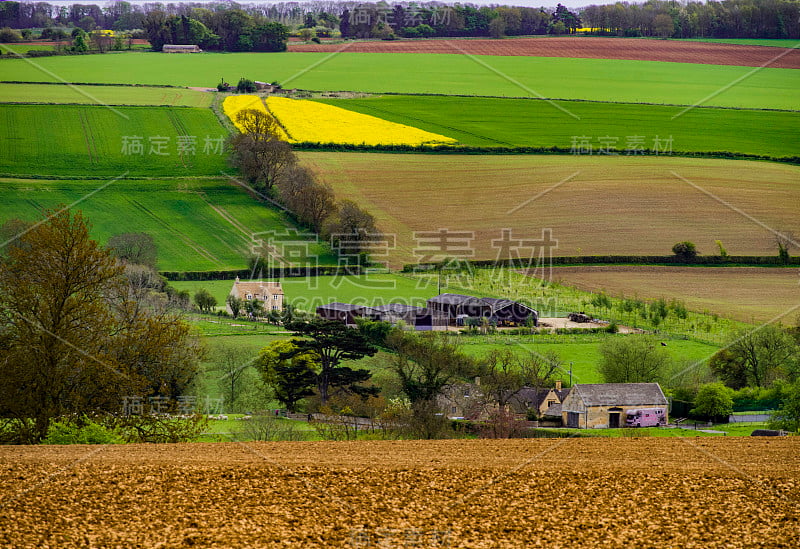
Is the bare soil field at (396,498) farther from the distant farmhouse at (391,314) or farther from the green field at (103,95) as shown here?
the green field at (103,95)

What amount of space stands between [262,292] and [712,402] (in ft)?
58.6

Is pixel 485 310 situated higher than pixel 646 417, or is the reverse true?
pixel 485 310

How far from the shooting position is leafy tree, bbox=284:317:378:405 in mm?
25719

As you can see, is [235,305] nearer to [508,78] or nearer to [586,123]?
[586,123]

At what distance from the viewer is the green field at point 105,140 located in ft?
152

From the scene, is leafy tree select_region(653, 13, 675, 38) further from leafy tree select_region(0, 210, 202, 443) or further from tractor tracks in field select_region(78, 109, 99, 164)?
leafy tree select_region(0, 210, 202, 443)

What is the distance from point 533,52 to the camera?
67875mm

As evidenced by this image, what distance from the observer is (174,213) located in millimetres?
42875

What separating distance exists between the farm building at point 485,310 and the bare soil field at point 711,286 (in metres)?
4.17

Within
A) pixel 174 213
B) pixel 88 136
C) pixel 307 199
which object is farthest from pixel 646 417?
pixel 88 136

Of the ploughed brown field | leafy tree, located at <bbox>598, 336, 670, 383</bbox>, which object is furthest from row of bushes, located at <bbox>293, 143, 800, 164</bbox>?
leafy tree, located at <bbox>598, 336, 670, 383</bbox>

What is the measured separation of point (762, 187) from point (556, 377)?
2432 centimetres

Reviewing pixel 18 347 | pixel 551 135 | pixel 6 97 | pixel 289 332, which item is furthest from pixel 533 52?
pixel 18 347

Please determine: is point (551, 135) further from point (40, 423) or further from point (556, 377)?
point (40, 423)
